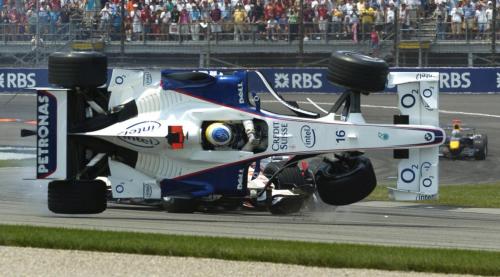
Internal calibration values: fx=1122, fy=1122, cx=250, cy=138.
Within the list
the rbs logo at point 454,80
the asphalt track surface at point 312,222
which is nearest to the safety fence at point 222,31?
the rbs logo at point 454,80

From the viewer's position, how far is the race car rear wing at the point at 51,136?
42.0ft

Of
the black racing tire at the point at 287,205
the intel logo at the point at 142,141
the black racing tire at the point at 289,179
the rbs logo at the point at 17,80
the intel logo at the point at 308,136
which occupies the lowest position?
the black racing tire at the point at 287,205

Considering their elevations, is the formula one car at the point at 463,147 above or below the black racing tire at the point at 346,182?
below

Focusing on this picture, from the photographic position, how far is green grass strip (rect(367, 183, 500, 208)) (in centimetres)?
1567

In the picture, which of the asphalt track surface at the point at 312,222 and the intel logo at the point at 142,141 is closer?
the asphalt track surface at the point at 312,222

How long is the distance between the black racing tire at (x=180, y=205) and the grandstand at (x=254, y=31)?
1652 cm

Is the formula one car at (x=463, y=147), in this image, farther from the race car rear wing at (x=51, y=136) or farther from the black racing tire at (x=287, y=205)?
the race car rear wing at (x=51, y=136)

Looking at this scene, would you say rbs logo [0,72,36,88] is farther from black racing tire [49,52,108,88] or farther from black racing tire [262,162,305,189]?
black racing tire [262,162,305,189]

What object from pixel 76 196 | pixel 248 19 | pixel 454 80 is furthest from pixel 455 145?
pixel 248 19

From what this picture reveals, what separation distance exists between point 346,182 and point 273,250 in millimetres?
2907

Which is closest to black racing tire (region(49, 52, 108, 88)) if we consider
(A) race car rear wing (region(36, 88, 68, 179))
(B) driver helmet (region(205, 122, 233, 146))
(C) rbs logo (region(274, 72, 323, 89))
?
(A) race car rear wing (region(36, 88, 68, 179))

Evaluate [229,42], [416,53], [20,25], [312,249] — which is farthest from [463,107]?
[312,249]

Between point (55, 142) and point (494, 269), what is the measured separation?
222 inches

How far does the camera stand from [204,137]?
12.9m
